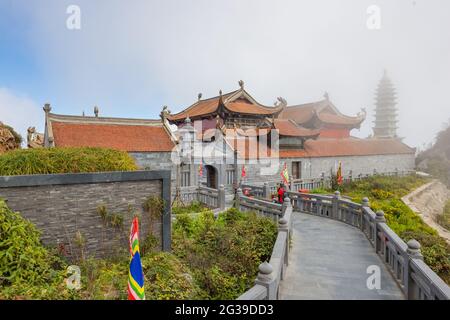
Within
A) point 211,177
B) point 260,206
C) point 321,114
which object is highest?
point 321,114

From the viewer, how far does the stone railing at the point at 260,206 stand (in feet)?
34.1

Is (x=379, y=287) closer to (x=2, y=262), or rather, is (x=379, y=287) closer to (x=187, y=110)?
(x=2, y=262)

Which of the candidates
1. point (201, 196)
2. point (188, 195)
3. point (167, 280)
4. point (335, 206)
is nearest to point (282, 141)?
point (201, 196)

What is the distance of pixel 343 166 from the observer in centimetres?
2719

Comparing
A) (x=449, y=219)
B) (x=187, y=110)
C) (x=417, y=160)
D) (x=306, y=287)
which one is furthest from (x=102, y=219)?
(x=417, y=160)

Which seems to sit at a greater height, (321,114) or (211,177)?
(321,114)

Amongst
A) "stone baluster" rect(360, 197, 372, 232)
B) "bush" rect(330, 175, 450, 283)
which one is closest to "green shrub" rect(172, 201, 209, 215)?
"stone baluster" rect(360, 197, 372, 232)

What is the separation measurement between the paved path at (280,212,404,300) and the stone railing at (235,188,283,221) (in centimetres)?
84

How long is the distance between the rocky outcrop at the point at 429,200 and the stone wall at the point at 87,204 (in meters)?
18.4

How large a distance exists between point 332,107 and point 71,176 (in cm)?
3203

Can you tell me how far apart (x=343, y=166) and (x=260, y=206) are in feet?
60.5

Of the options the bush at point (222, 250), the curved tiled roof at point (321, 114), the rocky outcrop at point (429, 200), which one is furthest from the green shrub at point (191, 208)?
the curved tiled roof at point (321, 114)

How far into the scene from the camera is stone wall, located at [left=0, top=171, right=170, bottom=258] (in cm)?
597

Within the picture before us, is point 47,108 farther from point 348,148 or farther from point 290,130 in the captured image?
point 348,148
